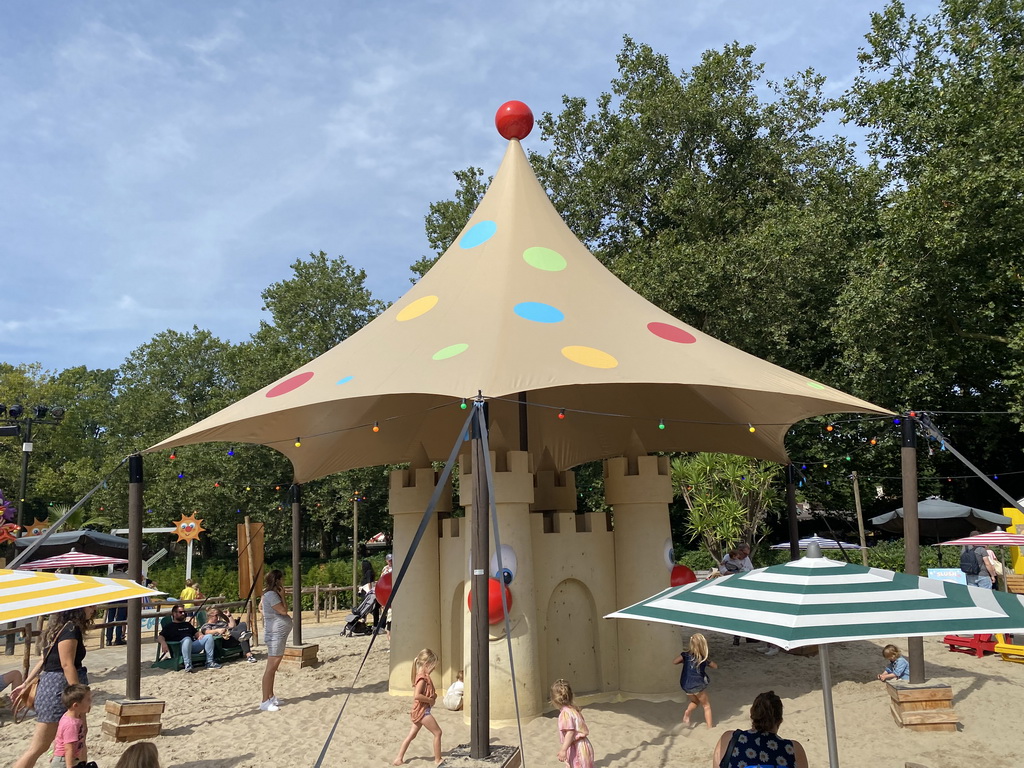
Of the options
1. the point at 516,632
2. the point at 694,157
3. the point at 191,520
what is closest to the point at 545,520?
the point at 516,632

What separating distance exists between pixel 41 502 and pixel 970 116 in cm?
4553

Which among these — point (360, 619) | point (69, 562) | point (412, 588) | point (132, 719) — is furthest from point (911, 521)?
point (69, 562)

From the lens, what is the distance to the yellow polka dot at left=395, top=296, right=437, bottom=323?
28.5 ft

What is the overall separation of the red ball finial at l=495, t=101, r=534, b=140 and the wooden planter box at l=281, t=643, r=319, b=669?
763 centimetres

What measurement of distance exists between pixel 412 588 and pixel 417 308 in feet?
10.8

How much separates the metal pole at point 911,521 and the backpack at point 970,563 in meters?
6.04

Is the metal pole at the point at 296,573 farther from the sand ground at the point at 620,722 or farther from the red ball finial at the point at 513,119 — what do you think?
the red ball finial at the point at 513,119

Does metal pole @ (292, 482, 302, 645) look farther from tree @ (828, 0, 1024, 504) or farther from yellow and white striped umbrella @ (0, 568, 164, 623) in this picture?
tree @ (828, 0, 1024, 504)

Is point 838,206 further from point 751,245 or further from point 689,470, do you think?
point 689,470

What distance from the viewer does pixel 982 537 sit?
12.7 metres

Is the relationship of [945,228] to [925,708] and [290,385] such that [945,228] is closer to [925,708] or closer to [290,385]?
[925,708]

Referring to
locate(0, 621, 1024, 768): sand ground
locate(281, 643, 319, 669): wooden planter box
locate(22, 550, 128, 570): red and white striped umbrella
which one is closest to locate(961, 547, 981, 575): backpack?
locate(0, 621, 1024, 768): sand ground

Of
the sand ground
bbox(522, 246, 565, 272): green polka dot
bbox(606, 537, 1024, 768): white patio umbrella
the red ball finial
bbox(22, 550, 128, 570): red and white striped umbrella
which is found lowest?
the sand ground

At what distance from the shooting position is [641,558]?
28.5ft
